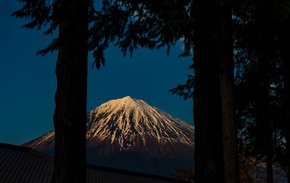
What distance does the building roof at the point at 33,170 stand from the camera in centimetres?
2194

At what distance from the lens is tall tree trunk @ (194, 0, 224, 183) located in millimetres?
6840

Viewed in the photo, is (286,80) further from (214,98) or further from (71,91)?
(71,91)

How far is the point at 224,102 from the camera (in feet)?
23.1

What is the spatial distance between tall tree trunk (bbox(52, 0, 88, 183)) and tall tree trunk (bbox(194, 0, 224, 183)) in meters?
1.79

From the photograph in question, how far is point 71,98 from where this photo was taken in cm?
675

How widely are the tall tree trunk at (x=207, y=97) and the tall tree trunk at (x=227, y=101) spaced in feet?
0.22

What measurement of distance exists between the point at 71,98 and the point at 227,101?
245 cm

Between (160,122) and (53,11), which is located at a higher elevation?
(160,122)

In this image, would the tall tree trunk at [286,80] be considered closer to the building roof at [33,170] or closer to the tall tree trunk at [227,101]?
the tall tree trunk at [227,101]

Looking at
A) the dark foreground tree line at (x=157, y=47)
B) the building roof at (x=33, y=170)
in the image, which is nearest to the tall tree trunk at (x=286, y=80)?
the dark foreground tree line at (x=157, y=47)

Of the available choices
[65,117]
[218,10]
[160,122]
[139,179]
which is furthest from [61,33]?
[160,122]

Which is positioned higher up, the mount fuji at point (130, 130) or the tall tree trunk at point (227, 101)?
the mount fuji at point (130, 130)

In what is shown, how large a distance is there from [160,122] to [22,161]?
165 m

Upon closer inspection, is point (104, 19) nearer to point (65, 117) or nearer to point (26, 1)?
point (26, 1)
